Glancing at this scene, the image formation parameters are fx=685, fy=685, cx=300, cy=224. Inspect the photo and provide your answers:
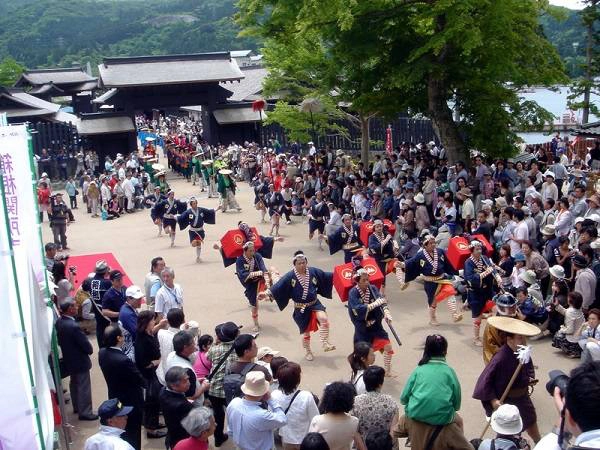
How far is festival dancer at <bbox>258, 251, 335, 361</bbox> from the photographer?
920cm

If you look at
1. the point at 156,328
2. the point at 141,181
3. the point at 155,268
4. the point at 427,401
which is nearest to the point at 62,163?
the point at 141,181

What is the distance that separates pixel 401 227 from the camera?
14.2 meters

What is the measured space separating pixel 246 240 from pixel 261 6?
23.5 ft

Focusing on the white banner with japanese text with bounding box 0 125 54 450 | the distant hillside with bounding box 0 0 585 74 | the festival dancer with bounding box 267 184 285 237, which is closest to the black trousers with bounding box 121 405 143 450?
the white banner with japanese text with bounding box 0 125 54 450

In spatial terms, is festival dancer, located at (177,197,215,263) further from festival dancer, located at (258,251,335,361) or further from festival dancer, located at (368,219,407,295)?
festival dancer, located at (258,251,335,361)

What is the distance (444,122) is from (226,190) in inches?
278

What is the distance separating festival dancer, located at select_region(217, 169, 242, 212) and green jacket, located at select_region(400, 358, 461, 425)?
48.5ft

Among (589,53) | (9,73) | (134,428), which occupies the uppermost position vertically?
(9,73)

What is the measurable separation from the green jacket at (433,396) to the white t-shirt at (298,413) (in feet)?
2.50

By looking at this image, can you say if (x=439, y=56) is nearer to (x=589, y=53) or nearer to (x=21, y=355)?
(x=589, y=53)

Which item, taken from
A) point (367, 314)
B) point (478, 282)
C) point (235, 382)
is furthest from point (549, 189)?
point (235, 382)

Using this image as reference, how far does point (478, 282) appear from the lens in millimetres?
9477

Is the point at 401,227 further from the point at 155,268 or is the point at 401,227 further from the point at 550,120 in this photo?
the point at 155,268

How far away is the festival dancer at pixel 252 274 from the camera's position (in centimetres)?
1036
